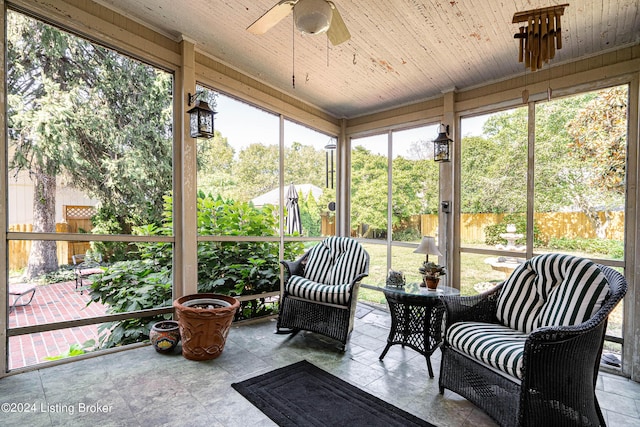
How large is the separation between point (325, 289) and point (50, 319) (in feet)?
7.41

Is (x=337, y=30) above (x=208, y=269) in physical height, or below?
above

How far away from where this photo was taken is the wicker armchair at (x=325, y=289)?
3.06 m

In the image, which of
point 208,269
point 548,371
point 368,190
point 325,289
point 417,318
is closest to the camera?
point 548,371

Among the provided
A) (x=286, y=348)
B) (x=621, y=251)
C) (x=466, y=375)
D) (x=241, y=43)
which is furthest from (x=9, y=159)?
(x=621, y=251)

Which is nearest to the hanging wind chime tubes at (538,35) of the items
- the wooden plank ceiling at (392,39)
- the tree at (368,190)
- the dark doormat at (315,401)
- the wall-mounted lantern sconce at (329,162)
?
the wooden plank ceiling at (392,39)

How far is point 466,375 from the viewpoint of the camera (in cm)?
209

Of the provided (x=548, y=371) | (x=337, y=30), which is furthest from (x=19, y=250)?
(x=548, y=371)

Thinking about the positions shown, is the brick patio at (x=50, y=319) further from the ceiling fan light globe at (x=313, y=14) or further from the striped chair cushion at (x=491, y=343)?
the striped chair cushion at (x=491, y=343)

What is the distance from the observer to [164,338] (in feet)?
9.17

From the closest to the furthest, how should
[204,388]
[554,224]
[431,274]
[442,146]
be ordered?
[204,388] → [431,274] → [554,224] → [442,146]

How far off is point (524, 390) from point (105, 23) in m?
3.90

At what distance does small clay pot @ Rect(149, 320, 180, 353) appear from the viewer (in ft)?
9.15

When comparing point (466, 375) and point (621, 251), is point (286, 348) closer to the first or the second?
point (466, 375)

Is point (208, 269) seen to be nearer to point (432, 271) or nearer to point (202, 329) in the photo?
point (202, 329)
